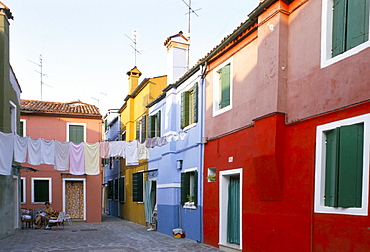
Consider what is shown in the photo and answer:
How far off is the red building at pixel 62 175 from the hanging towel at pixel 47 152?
7241mm

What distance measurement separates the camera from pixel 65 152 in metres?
12.1

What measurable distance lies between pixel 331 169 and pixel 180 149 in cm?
773

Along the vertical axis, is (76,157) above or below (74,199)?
above

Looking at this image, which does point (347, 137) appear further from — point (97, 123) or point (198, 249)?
point (97, 123)

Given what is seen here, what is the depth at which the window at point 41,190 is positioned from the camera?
18.5 m

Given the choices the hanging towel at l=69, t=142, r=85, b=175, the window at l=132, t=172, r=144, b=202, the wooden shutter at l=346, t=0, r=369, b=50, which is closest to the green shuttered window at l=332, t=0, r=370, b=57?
the wooden shutter at l=346, t=0, r=369, b=50

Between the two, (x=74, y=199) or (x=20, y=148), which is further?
(x=74, y=199)

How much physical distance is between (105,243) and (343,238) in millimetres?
8284

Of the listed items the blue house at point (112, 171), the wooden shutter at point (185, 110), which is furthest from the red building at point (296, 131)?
the blue house at point (112, 171)

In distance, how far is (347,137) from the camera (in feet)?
18.7

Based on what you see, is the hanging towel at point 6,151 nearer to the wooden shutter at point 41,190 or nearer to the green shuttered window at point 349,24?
the wooden shutter at point 41,190

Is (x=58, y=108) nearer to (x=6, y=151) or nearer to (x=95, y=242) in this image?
(x=6, y=151)

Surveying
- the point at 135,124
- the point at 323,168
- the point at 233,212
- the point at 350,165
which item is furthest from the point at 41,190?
the point at 350,165

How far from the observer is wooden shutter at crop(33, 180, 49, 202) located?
18.6 metres
